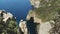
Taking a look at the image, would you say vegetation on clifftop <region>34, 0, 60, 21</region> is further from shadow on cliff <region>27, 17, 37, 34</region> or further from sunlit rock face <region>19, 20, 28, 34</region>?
sunlit rock face <region>19, 20, 28, 34</region>

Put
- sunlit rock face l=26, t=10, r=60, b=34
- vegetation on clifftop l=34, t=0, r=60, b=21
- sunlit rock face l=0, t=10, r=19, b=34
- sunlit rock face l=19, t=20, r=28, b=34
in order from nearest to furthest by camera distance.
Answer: sunlit rock face l=26, t=10, r=60, b=34 < vegetation on clifftop l=34, t=0, r=60, b=21 < sunlit rock face l=0, t=10, r=19, b=34 < sunlit rock face l=19, t=20, r=28, b=34

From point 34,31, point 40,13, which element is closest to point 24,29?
point 34,31

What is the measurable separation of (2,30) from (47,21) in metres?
7.15

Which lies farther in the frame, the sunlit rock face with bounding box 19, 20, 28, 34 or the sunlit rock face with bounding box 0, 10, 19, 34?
the sunlit rock face with bounding box 19, 20, 28, 34

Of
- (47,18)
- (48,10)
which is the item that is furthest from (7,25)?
(47,18)

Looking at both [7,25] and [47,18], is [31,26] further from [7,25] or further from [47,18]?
[47,18]

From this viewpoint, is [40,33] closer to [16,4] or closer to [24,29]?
[24,29]

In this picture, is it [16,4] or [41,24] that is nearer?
[41,24]

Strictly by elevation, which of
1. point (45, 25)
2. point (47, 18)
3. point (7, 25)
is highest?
point (47, 18)

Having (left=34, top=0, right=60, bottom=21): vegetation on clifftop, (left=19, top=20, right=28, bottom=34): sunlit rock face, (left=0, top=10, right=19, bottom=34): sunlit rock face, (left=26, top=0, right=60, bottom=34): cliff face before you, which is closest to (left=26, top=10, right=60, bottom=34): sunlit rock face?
(left=26, top=0, right=60, bottom=34): cliff face

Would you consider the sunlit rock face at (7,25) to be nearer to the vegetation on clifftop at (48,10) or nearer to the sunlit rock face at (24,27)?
the sunlit rock face at (24,27)

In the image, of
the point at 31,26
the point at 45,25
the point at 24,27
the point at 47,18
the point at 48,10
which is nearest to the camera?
the point at 45,25

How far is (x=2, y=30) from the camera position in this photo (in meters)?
25.9

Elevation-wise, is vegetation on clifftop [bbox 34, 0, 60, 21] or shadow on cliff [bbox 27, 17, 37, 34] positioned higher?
vegetation on clifftop [bbox 34, 0, 60, 21]
